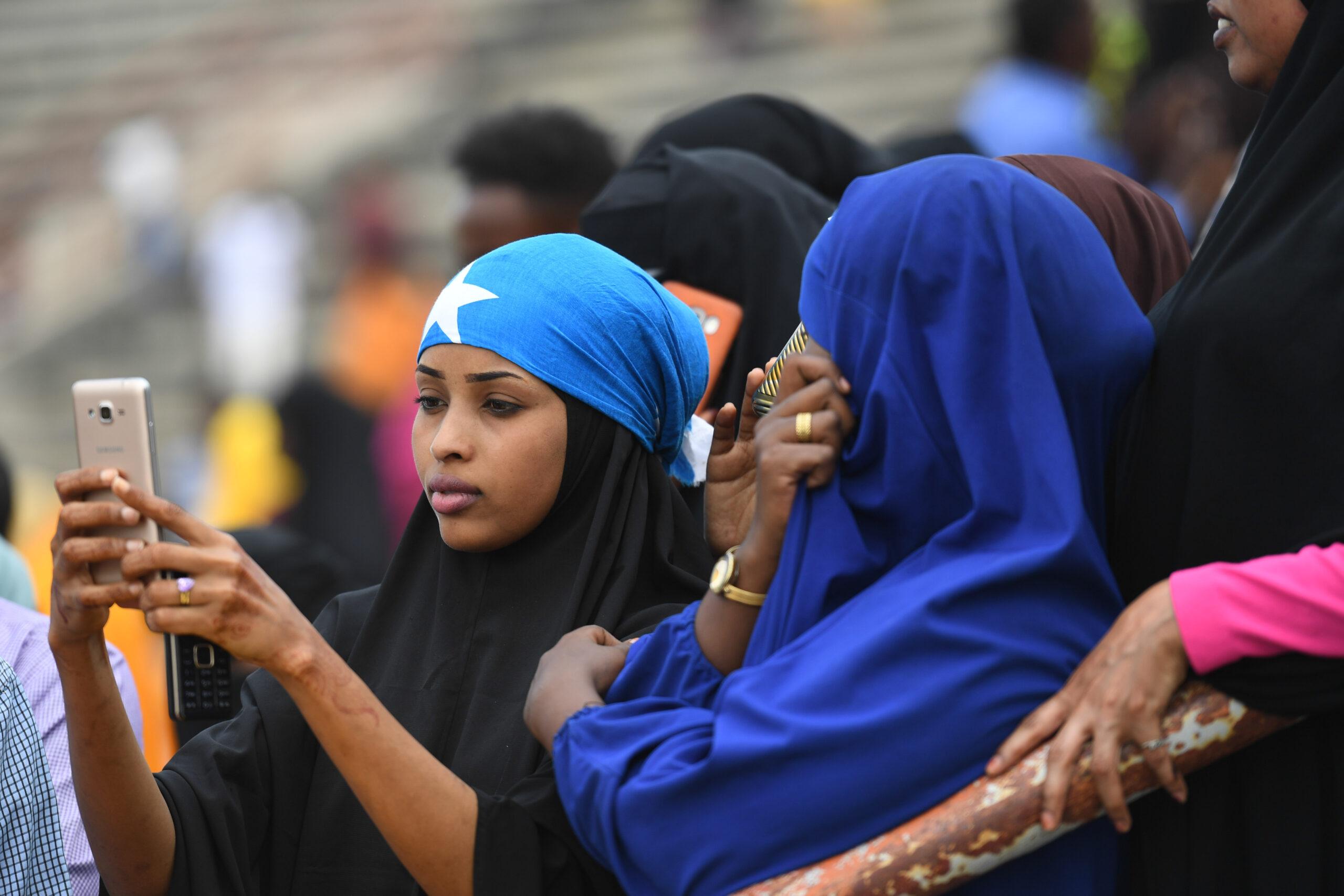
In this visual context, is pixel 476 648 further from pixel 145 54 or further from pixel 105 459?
pixel 145 54

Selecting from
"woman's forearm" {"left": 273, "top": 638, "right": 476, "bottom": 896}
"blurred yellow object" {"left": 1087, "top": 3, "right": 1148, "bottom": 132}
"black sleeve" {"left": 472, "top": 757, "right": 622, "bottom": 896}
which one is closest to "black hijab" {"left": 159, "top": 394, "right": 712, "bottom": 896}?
"black sleeve" {"left": 472, "top": 757, "right": 622, "bottom": 896}

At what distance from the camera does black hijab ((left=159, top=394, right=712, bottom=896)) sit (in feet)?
7.25

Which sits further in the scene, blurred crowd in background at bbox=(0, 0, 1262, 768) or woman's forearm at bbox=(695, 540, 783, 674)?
blurred crowd in background at bbox=(0, 0, 1262, 768)

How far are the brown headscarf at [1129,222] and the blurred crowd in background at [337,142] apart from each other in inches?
106

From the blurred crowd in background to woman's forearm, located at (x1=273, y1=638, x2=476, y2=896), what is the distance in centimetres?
333

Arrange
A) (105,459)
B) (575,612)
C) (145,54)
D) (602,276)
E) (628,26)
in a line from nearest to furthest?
(105,459)
(575,612)
(602,276)
(628,26)
(145,54)

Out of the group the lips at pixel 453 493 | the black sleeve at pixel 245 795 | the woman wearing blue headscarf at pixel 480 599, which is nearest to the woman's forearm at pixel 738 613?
the woman wearing blue headscarf at pixel 480 599

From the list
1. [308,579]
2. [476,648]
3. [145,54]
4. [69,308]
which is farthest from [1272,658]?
[145,54]

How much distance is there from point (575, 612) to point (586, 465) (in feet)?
0.81

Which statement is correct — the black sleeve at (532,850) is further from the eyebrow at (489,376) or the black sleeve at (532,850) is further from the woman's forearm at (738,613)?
the eyebrow at (489,376)

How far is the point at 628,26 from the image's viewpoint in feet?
44.5

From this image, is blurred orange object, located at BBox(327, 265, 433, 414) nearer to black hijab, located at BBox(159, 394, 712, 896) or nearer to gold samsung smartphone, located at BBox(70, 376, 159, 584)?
black hijab, located at BBox(159, 394, 712, 896)

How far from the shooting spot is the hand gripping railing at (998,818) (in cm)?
166

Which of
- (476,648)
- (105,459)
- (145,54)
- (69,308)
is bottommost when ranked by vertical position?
(69,308)
